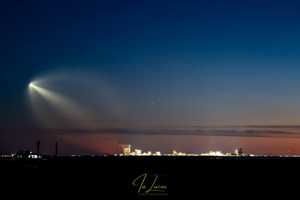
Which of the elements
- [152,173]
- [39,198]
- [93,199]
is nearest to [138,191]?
[152,173]

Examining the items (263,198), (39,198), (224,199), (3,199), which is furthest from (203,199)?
(3,199)

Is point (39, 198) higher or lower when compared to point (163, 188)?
higher

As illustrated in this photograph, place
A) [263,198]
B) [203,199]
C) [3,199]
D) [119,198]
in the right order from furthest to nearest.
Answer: [263,198], [203,199], [119,198], [3,199]

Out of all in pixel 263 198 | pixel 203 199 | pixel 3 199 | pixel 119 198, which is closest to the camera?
pixel 3 199

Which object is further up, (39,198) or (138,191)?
(39,198)

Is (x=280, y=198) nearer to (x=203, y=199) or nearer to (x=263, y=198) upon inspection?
(x=263, y=198)

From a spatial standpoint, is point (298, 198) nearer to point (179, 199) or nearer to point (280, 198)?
point (280, 198)

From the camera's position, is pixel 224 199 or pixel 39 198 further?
pixel 224 199

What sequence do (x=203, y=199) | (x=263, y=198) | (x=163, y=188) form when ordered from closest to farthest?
(x=163, y=188) < (x=203, y=199) < (x=263, y=198)

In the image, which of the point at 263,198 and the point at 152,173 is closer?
the point at 152,173
